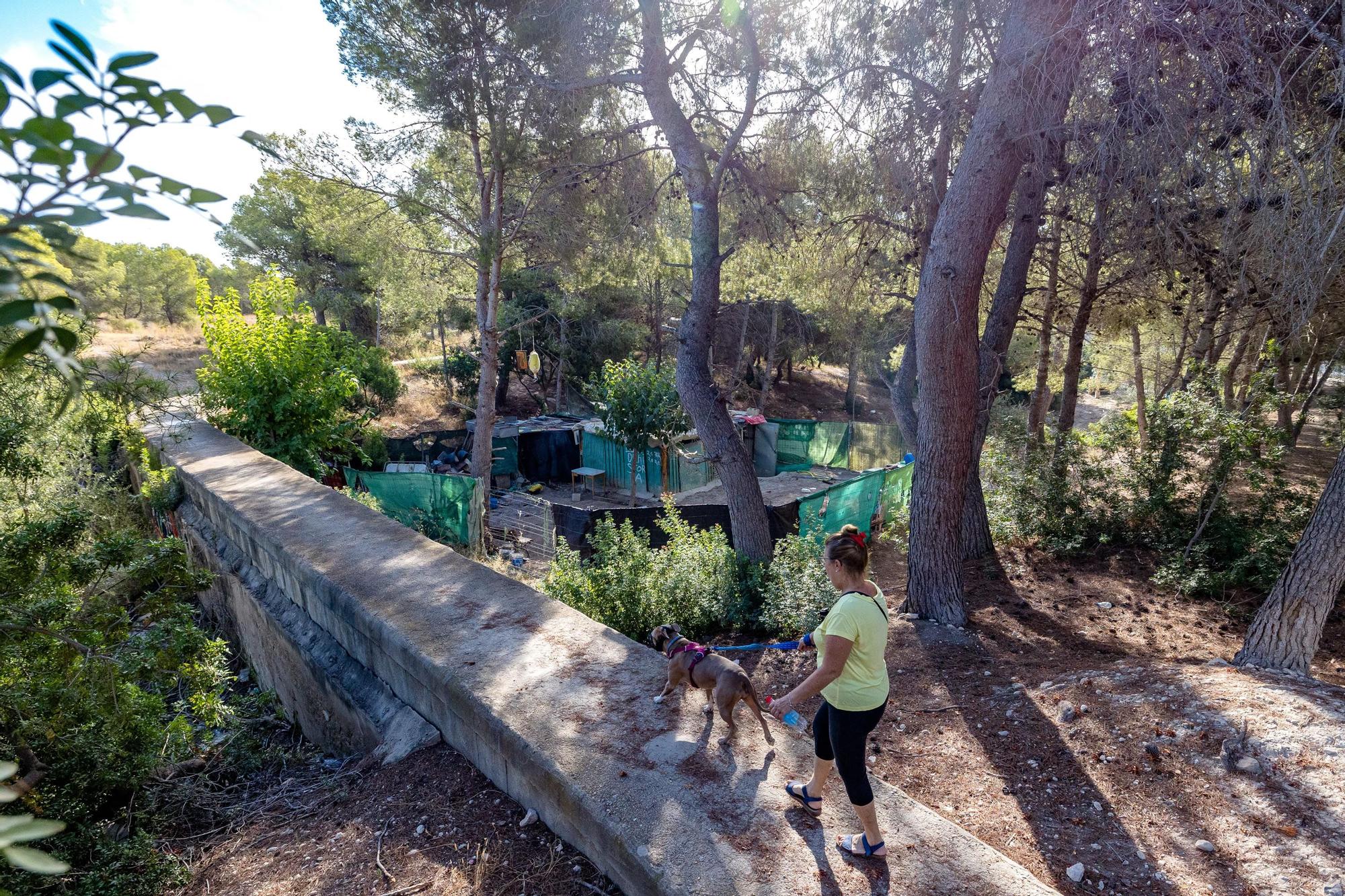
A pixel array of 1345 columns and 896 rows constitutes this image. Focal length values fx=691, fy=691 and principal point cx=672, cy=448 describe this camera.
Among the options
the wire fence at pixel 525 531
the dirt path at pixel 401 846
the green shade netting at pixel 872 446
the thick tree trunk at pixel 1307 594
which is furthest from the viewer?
the green shade netting at pixel 872 446

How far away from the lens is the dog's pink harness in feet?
10.8

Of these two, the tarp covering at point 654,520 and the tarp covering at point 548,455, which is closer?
the tarp covering at point 654,520

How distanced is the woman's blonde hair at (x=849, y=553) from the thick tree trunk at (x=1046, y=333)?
7227mm

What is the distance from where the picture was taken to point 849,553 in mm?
2744

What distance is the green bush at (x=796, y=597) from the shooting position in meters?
5.68

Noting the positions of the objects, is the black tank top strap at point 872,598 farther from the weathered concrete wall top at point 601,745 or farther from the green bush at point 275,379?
the green bush at point 275,379

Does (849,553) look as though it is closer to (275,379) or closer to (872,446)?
(275,379)

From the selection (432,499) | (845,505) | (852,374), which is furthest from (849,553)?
(852,374)

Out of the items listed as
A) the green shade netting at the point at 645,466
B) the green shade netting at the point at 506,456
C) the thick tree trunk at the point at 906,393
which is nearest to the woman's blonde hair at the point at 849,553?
the thick tree trunk at the point at 906,393

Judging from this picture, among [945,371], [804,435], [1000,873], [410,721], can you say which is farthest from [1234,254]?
[804,435]

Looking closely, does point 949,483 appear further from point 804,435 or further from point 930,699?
point 804,435

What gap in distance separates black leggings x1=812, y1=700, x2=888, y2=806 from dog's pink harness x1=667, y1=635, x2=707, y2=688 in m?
0.70

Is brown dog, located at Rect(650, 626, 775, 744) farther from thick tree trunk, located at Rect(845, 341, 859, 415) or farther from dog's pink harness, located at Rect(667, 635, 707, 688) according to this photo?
thick tree trunk, located at Rect(845, 341, 859, 415)

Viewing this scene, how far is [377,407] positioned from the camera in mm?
23781
